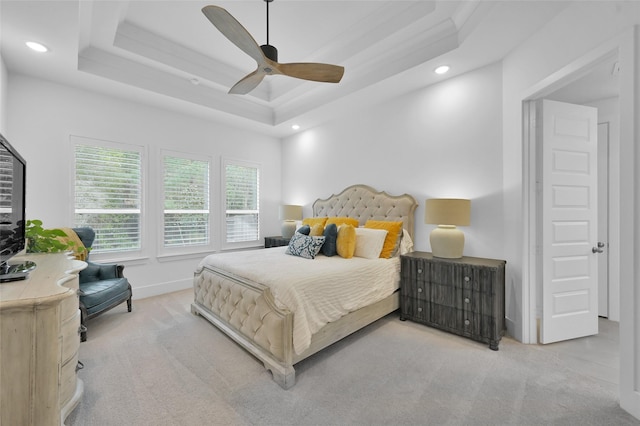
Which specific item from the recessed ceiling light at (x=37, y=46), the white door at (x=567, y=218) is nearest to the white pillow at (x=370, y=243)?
the white door at (x=567, y=218)

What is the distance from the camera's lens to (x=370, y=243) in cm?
329

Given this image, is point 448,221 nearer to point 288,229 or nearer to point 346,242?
point 346,242

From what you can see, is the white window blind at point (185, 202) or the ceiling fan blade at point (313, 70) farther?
the white window blind at point (185, 202)

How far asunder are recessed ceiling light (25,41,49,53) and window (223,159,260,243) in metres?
2.50

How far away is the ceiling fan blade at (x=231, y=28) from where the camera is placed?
1.72 m

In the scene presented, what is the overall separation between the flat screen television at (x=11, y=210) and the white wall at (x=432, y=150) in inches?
144

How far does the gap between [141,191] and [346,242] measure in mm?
3109

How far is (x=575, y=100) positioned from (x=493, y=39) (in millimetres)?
1649

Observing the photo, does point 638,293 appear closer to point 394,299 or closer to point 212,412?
point 394,299

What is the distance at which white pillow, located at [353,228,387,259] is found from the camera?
325 centimetres

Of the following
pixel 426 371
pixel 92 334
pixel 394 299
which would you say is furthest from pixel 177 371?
pixel 394 299

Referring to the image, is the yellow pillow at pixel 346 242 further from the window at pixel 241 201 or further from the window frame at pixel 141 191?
the window frame at pixel 141 191

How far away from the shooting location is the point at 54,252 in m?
2.36

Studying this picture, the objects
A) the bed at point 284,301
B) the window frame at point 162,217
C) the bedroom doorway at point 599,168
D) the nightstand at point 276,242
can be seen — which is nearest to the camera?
the bed at point 284,301
